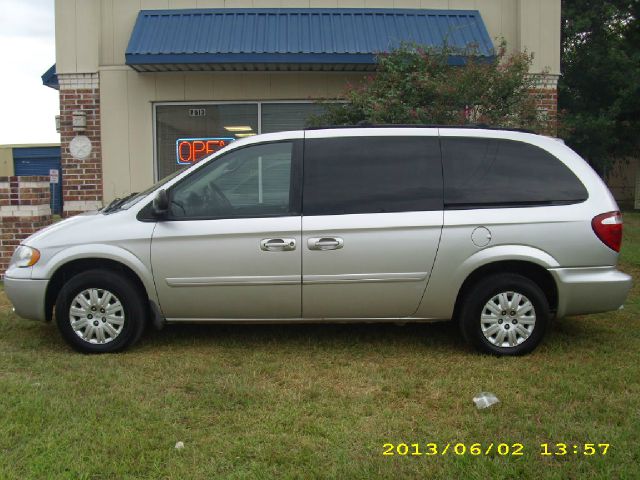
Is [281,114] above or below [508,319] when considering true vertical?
above

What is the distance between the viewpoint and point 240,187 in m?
5.09

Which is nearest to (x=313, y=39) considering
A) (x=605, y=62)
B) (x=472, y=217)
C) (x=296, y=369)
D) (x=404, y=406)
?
(x=472, y=217)

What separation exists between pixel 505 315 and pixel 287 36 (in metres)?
5.88

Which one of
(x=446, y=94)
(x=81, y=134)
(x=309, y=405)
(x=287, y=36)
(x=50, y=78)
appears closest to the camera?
(x=309, y=405)

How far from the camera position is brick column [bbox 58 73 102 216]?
32.1ft

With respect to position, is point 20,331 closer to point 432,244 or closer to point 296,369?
point 296,369

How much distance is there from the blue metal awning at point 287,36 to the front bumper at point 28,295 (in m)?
4.81

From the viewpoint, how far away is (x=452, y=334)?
579 centimetres

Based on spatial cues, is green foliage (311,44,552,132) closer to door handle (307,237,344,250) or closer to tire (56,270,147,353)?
door handle (307,237,344,250)

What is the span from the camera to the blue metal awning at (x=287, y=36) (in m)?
8.95

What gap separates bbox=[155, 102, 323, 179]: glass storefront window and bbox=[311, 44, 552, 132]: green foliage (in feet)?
6.64

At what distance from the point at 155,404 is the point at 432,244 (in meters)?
2.35
